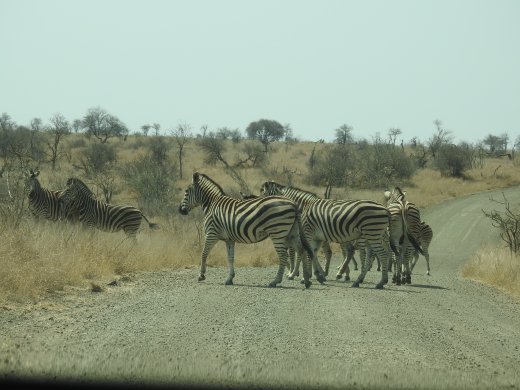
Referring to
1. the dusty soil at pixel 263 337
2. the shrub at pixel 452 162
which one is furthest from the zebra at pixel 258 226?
the shrub at pixel 452 162

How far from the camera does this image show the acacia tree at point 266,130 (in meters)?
109

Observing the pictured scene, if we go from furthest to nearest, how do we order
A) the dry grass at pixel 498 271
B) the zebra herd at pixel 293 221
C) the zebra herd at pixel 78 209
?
the zebra herd at pixel 78 209 → the dry grass at pixel 498 271 → the zebra herd at pixel 293 221

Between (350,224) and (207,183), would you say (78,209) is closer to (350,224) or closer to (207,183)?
(207,183)

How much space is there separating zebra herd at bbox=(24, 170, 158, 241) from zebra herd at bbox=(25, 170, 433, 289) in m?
0.03

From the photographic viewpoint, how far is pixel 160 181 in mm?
38375

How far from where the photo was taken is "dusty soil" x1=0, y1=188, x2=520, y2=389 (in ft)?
22.9

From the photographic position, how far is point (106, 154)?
194 feet

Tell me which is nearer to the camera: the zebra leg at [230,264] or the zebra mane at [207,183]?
the zebra leg at [230,264]

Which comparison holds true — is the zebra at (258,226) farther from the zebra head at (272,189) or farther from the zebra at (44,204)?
the zebra at (44,204)

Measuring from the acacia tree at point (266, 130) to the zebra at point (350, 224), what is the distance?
9043 cm

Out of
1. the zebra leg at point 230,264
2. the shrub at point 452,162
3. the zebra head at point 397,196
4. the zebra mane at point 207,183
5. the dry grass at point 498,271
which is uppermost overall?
the shrub at point 452,162

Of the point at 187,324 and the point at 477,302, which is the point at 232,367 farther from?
the point at 477,302

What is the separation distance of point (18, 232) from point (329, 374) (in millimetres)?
9775

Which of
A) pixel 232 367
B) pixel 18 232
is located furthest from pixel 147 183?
pixel 232 367
